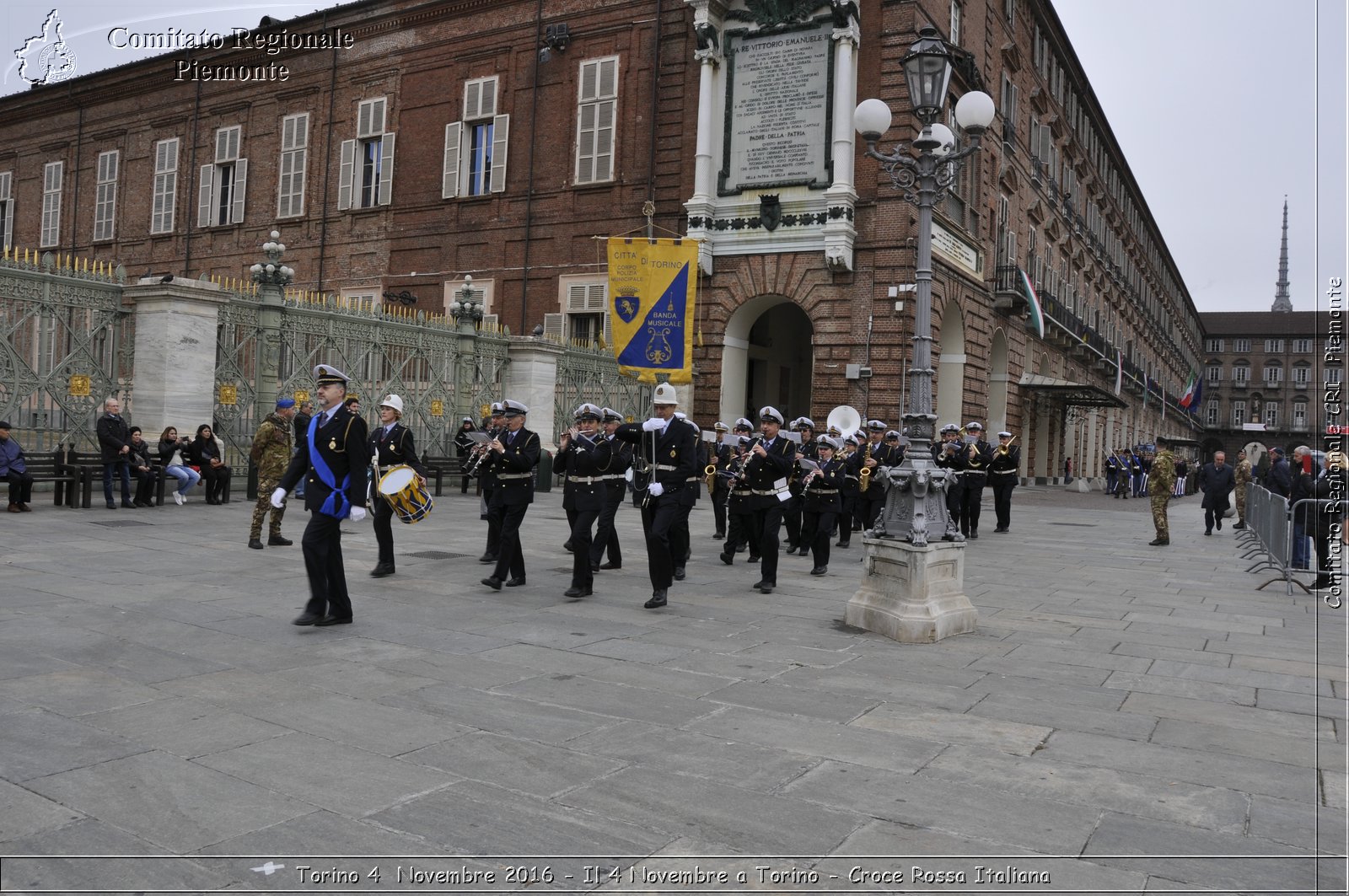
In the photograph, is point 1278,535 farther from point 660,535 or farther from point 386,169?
point 386,169

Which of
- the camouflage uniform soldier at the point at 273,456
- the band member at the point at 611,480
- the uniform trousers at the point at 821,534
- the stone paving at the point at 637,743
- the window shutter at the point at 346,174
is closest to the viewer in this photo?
the stone paving at the point at 637,743

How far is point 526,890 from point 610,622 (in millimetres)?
4853

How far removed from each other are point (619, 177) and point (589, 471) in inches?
782

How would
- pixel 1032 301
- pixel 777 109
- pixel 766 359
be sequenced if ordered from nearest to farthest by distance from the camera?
1. pixel 777 109
2. pixel 1032 301
3. pixel 766 359

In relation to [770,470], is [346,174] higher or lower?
higher

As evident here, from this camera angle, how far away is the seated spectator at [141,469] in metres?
15.4

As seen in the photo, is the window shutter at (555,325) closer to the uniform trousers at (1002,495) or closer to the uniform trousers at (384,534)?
the uniform trousers at (1002,495)

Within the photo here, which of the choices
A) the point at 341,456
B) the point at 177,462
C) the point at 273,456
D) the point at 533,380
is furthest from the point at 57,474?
the point at 533,380

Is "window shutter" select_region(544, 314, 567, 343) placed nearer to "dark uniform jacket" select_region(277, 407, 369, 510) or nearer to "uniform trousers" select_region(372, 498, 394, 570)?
"uniform trousers" select_region(372, 498, 394, 570)

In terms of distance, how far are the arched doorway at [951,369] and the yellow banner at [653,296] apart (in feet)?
27.6

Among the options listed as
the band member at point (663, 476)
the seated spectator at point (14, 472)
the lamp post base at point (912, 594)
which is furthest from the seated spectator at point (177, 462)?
the lamp post base at point (912, 594)

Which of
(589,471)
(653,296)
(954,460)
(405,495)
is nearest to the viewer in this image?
(405,495)

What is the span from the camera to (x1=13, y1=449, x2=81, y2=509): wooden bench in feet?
48.1

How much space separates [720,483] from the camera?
14.4 metres
